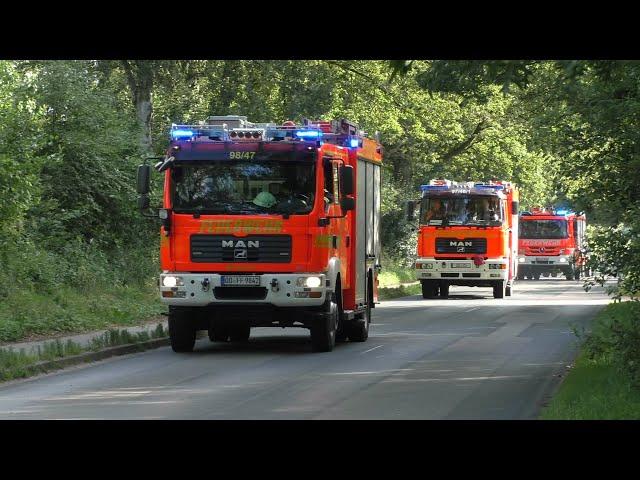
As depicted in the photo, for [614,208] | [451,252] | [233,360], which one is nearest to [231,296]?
[233,360]

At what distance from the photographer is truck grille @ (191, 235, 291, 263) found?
21.2 meters

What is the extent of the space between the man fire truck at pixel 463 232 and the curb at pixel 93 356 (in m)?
19.6

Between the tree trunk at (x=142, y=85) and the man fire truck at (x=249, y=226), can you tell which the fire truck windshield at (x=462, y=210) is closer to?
the tree trunk at (x=142, y=85)

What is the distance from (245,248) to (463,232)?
851 inches

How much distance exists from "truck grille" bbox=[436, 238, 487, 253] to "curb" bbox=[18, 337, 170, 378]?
19.7 meters

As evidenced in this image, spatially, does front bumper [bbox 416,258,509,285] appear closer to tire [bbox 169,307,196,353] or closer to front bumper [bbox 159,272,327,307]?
tire [bbox 169,307,196,353]

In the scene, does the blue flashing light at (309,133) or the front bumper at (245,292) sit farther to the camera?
the blue flashing light at (309,133)

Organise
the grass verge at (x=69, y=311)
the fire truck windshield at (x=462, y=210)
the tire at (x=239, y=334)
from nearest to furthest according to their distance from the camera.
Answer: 1. the grass verge at (x=69, y=311)
2. the tire at (x=239, y=334)
3. the fire truck windshield at (x=462, y=210)

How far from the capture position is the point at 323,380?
57.3 ft

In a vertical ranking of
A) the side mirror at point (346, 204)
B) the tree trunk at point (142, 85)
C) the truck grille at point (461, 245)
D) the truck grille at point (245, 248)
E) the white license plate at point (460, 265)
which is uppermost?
the tree trunk at point (142, 85)

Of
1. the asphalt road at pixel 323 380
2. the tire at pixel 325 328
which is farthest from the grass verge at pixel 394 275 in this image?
the tire at pixel 325 328

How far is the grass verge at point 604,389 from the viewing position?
12.9 m

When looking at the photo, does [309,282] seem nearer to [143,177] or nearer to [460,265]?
[143,177]

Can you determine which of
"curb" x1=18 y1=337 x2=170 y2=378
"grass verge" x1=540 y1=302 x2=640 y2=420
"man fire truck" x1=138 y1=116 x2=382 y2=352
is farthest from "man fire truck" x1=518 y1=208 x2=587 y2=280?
"grass verge" x1=540 y1=302 x2=640 y2=420
